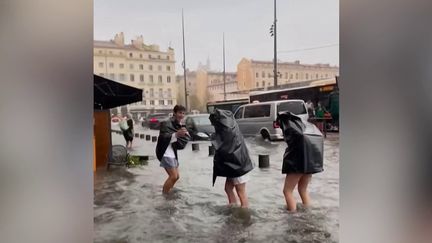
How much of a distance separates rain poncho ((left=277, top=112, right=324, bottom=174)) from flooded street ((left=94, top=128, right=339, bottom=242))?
4 cm

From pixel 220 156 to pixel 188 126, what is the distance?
25 centimetres

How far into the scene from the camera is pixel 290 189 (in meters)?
1.99

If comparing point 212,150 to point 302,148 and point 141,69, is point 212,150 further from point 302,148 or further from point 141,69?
point 141,69

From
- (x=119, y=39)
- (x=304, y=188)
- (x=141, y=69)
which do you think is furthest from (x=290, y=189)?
(x=119, y=39)

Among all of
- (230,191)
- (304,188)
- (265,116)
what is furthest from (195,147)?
(304,188)

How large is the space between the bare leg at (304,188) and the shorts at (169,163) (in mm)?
712

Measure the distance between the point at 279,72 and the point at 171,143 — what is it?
742 millimetres

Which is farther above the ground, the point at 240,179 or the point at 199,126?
the point at 199,126

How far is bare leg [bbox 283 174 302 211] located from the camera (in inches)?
78.1

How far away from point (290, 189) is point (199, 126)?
0.63m

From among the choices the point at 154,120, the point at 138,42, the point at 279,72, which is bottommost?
the point at 154,120

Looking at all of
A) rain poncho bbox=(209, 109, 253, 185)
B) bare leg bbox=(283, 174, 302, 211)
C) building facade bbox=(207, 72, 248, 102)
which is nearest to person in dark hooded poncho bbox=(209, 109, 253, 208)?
rain poncho bbox=(209, 109, 253, 185)
